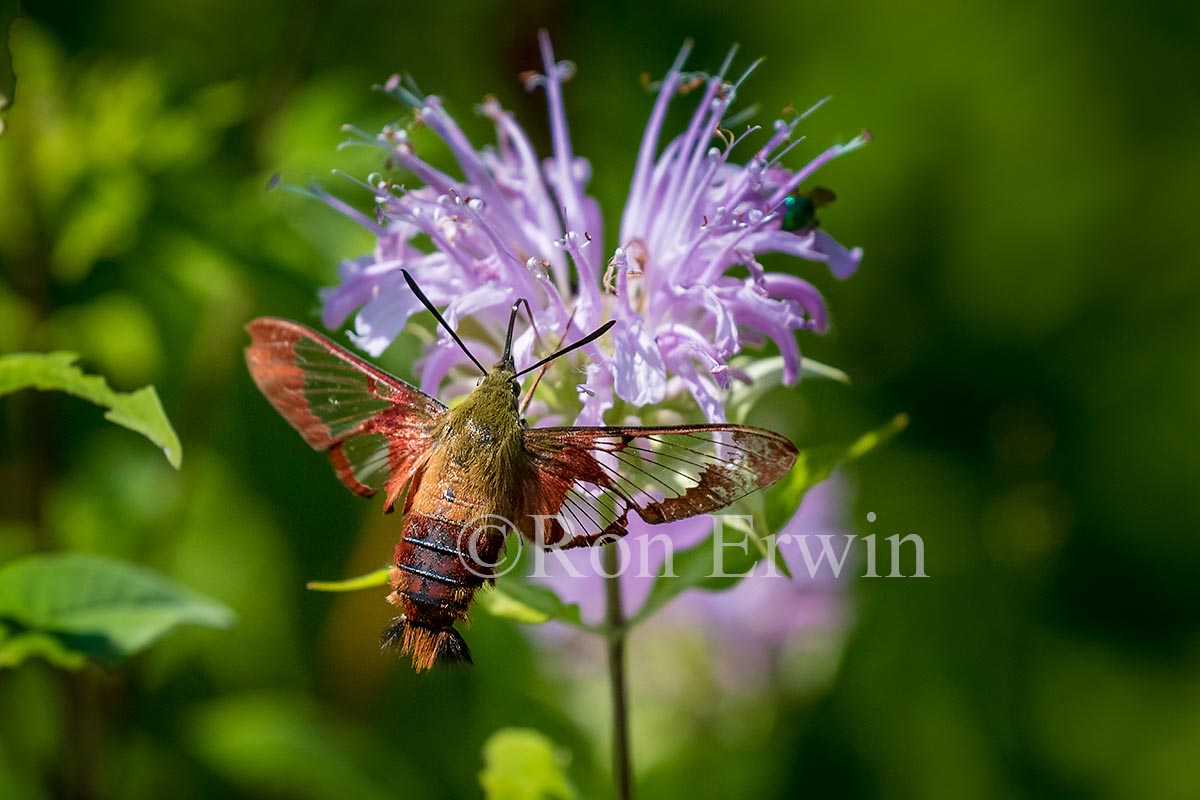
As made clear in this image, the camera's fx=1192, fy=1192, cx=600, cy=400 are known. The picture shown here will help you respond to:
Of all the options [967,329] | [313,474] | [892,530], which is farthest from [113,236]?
[967,329]

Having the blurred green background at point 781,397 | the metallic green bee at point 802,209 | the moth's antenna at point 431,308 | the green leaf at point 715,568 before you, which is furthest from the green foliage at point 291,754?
the metallic green bee at point 802,209

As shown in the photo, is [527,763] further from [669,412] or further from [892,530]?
[892,530]

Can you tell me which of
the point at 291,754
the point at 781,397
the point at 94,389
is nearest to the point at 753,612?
the point at 781,397

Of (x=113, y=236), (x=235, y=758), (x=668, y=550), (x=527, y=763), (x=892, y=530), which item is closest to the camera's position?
(x=527, y=763)

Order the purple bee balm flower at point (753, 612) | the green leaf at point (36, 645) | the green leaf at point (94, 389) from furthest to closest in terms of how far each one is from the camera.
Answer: the purple bee balm flower at point (753, 612) < the green leaf at point (36, 645) < the green leaf at point (94, 389)

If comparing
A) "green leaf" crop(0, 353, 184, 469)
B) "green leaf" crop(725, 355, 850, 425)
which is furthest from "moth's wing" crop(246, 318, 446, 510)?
"green leaf" crop(725, 355, 850, 425)

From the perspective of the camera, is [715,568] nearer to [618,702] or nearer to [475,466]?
[618,702]

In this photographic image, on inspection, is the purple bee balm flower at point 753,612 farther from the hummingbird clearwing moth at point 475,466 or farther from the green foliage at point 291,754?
the hummingbird clearwing moth at point 475,466
